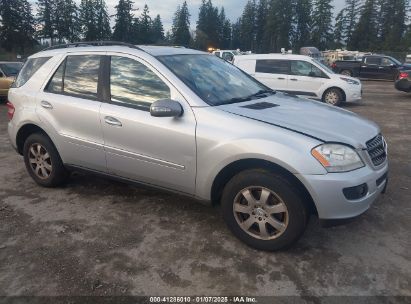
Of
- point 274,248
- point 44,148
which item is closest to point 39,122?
point 44,148

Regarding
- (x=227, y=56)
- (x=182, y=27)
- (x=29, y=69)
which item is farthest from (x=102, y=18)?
(x=29, y=69)

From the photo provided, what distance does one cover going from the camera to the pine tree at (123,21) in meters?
79.6

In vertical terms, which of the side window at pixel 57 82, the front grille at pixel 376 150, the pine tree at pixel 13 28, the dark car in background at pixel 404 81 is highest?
the pine tree at pixel 13 28

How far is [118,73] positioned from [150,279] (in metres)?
2.18

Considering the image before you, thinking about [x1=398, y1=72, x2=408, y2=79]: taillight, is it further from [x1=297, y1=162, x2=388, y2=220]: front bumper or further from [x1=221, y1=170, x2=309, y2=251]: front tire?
[x1=221, y1=170, x2=309, y2=251]: front tire

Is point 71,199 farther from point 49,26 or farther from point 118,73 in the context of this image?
point 49,26

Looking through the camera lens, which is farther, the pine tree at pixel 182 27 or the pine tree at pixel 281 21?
the pine tree at pixel 182 27

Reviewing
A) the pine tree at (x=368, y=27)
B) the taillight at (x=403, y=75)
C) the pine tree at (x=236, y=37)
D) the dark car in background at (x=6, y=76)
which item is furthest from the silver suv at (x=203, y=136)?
the pine tree at (x=236, y=37)

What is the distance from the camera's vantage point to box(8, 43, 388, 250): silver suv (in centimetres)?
313

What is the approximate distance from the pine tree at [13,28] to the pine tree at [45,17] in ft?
40.8

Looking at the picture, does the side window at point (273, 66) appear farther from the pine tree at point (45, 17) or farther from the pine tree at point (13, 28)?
the pine tree at point (45, 17)

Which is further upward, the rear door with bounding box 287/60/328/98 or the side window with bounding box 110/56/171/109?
the side window with bounding box 110/56/171/109

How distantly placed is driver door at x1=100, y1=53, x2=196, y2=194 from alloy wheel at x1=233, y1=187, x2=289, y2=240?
0.52 metres

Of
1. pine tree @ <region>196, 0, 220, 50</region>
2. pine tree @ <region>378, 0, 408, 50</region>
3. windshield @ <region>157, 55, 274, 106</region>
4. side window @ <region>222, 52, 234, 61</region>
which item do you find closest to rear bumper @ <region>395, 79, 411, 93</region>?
side window @ <region>222, 52, 234, 61</region>
